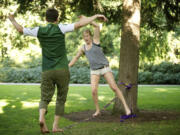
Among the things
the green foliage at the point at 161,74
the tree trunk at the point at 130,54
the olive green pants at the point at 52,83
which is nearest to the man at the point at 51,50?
the olive green pants at the point at 52,83

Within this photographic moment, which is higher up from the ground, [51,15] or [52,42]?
[51,15]

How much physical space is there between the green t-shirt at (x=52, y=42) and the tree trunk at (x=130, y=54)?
2872mm

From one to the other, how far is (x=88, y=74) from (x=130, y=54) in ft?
58.2

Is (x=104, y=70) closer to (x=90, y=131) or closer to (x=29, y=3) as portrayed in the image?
(x=90, y=131)

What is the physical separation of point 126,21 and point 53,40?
3.25 m

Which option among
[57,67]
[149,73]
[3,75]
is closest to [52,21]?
[57,67]

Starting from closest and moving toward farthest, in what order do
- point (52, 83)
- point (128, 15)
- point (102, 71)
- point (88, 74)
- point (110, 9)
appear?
point (52, 83) → point (102, 71) → point (128, 15) → point (110, 9) → point (88, 74)

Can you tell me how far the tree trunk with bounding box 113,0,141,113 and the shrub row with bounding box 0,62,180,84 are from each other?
652 inches

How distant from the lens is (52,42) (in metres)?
4.60

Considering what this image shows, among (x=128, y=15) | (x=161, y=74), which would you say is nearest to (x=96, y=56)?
(x=128, y=15)

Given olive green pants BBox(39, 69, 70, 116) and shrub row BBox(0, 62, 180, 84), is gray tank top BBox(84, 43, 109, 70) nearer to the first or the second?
olive green pants BBox(39, 69, 70, 116)

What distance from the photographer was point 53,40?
4594 millimetres

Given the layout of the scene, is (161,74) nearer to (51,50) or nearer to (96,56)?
(96,56)

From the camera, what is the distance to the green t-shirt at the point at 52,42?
4.56 metres
